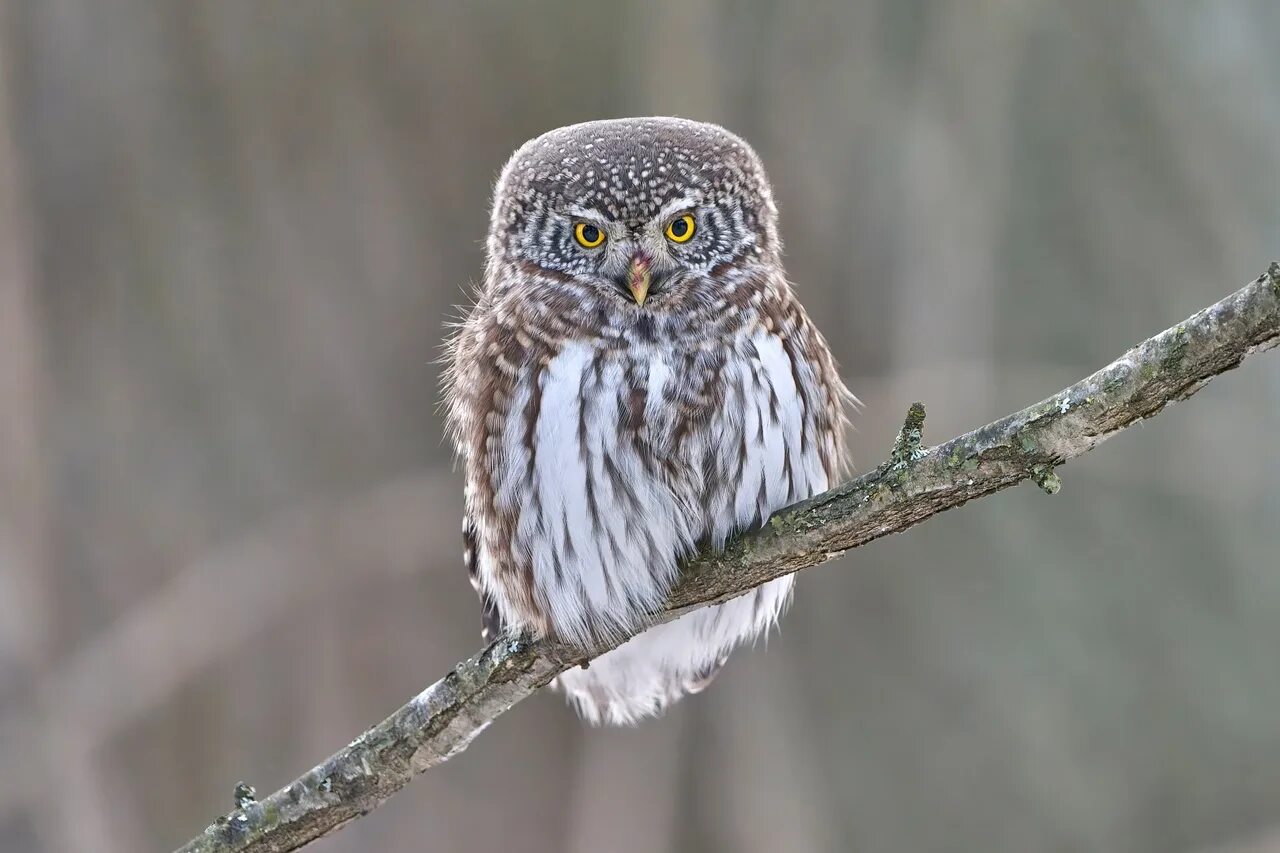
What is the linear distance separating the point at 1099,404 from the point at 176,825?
4213 mm

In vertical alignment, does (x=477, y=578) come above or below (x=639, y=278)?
below

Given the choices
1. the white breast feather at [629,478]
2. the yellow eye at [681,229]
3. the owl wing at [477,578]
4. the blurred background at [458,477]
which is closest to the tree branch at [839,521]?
the white breast feather at [629,478]

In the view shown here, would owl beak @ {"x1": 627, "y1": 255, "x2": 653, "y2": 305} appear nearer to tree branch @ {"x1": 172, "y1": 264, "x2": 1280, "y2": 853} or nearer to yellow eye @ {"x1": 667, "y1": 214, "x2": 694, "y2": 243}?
yellow eye @ {"x1": 667, "y1": 214, "x2": 694, "y2": 243}

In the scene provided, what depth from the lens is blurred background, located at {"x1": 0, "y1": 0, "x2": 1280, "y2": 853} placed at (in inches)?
200

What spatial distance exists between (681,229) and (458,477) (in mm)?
2536

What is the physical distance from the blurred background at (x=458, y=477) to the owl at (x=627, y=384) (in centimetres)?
224

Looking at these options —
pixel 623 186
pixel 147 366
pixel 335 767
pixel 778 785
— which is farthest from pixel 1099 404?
pixel 147 366

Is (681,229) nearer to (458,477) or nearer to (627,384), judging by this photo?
(627,384)

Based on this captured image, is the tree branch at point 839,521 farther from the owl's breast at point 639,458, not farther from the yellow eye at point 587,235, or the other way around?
the yellow eye at point 587,235

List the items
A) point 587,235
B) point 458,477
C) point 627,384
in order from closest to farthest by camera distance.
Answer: point 627,384, point 587,235, point 458,477

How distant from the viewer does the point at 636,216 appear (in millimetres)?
2867

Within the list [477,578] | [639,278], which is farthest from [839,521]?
[477,578]

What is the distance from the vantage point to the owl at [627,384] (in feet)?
9.18

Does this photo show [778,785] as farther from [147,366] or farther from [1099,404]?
[1099,404]
